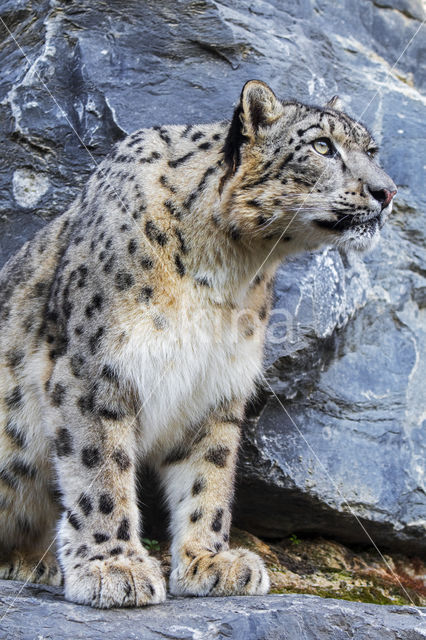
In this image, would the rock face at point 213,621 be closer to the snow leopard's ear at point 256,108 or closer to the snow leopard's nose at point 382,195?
the snow leopard's nose at point 382,195

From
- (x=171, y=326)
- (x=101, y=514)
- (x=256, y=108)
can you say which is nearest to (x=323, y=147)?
(x=256, y=108)

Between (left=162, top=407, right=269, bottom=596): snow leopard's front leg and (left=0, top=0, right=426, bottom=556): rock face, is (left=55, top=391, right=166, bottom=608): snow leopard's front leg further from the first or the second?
(left=0, top=0, right=426, bottom=556): rock face

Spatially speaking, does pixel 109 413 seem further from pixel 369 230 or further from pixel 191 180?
pixel 369 230

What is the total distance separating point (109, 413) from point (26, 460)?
2.68 ft

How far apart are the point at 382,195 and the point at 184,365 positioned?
4.30ft

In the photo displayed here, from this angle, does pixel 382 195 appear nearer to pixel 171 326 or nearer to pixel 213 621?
pixel 171 326

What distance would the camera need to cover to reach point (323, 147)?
4.44 metres

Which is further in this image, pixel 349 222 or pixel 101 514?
pixel 349 222

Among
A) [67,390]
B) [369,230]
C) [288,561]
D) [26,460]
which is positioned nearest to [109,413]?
[67,390]

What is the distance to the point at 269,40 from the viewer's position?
659 centimetres

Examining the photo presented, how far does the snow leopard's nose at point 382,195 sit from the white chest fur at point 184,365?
3.12 ft

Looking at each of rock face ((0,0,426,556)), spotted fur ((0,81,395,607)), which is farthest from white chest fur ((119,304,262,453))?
rock face ((0,0,426,556))

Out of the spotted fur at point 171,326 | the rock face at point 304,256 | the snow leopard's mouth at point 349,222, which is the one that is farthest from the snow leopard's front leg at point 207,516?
the snow leopard's mouth at point 349,222

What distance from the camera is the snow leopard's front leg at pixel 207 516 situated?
4.14 m
